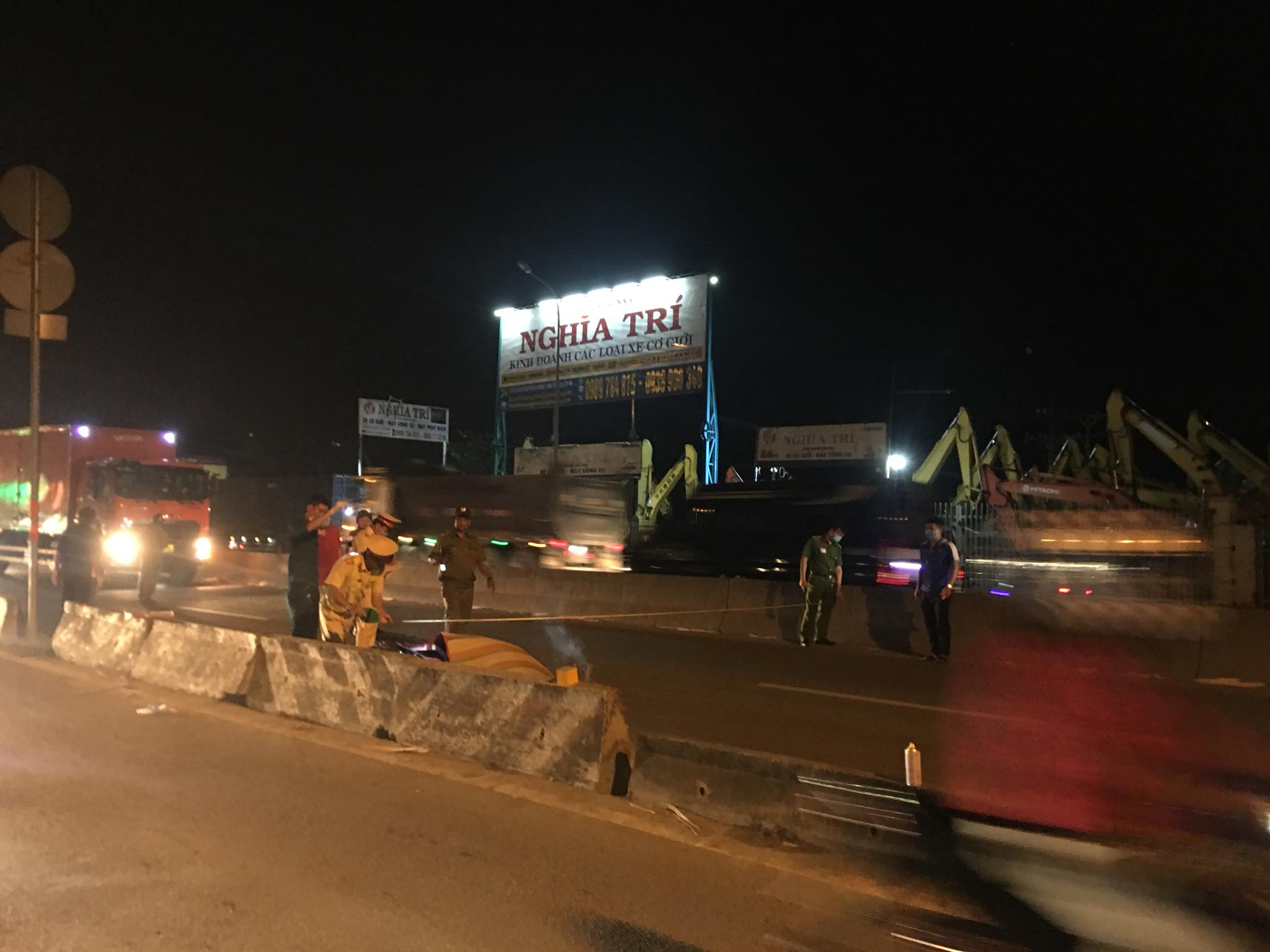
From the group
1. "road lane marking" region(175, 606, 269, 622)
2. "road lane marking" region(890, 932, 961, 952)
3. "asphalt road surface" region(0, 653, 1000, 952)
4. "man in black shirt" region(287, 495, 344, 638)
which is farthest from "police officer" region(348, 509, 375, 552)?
"road lane marking" region(175, 606, 269, 622)

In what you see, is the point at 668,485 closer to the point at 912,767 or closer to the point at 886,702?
the point at 886,702

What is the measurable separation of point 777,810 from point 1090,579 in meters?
13.3

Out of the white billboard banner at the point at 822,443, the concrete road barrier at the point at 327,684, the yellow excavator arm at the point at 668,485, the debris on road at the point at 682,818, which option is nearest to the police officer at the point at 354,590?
the concrete road barrier at the point at 327,684

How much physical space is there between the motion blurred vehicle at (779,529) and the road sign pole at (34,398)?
45.6 ft

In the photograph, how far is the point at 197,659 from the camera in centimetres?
886

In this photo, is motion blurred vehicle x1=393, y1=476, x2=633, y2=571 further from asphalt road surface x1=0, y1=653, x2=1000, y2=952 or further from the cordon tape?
asphalt road surface x1=0, y1=653, x2=1000, y2=952

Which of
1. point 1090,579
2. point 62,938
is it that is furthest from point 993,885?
point 1090,579

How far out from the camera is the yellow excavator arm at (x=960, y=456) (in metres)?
24.0

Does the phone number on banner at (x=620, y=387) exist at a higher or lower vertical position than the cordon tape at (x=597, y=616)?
higher

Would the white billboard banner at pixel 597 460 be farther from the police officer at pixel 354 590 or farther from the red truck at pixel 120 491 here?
the police officer at pixel 354 590

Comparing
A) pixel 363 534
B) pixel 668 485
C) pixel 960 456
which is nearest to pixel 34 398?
pixel 363 534

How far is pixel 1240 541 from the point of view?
38.3ft

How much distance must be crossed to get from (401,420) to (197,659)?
110 ft

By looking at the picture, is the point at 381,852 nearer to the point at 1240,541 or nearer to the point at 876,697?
the point at 876,697
